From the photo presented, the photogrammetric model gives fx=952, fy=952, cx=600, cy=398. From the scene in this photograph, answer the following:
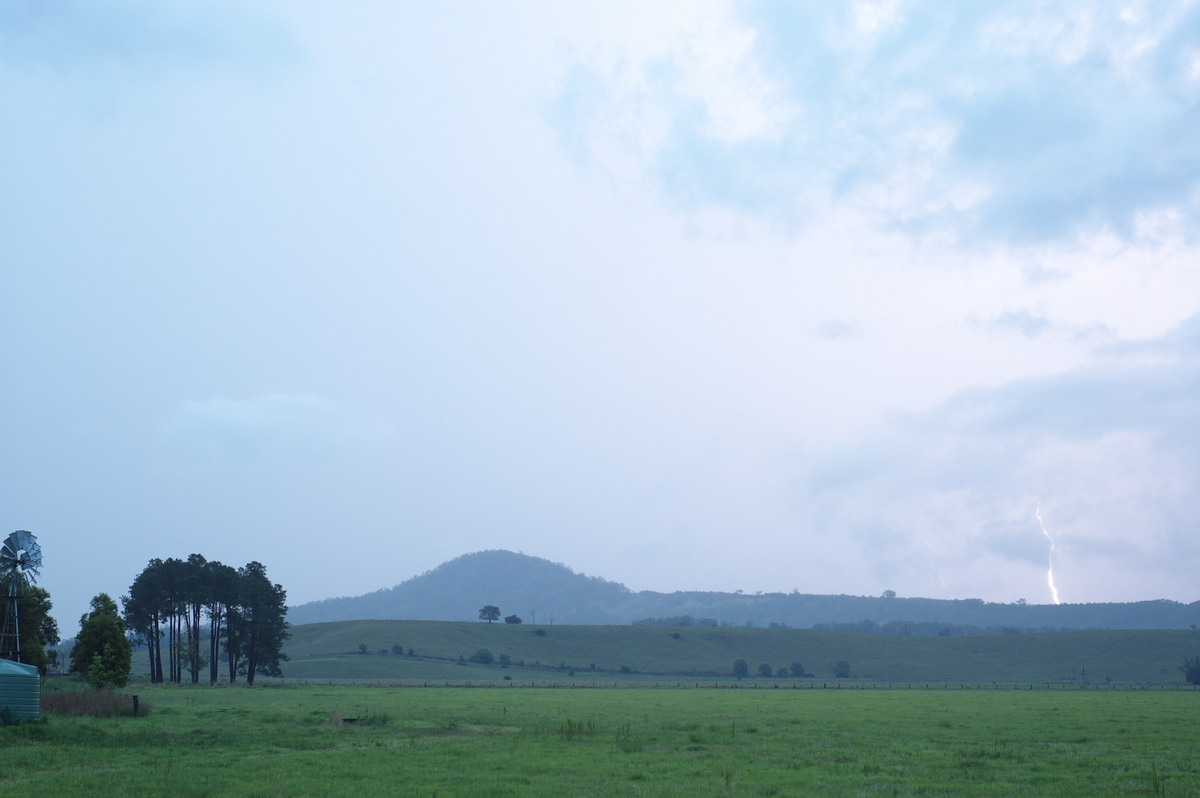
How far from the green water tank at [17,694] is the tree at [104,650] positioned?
35751mm

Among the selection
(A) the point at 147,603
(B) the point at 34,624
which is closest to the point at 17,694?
(B) the point at 34,624

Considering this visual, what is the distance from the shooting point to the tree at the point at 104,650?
2950 inches

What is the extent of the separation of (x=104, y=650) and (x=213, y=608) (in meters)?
45.5

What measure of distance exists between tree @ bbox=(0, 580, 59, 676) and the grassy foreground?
28.1 metres

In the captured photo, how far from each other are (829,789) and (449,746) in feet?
54.3

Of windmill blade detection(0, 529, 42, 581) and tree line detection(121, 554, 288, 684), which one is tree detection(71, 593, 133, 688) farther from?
tree line detection(121, 554, 288, 684)

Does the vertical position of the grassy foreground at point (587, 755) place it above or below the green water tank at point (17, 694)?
below

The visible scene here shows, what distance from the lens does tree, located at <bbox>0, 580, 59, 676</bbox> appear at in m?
77.4

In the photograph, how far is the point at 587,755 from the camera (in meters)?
34.9

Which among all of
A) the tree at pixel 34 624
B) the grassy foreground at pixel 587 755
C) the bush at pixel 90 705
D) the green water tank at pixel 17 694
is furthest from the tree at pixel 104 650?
the green water tank at pixel 17 694

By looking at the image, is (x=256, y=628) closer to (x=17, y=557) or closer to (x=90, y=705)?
(x=17, y=557)

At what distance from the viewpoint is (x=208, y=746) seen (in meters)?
37.1

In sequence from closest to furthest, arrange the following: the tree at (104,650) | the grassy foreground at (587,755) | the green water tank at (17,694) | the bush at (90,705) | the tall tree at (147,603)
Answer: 1. the grassy foreground at (587,755)
2. the green water tank at (17,694)
3. the bush at (90,705)
4. the tree at (104,650)
5. the tall tree at (147,603)

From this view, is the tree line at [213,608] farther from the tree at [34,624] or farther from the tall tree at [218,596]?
the tree at [34,624]
